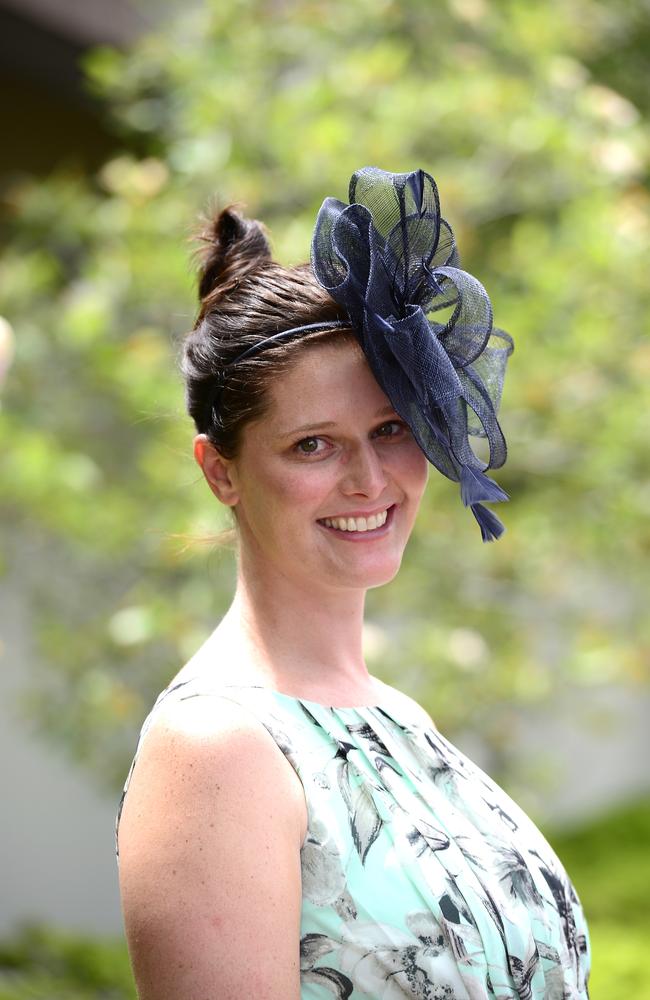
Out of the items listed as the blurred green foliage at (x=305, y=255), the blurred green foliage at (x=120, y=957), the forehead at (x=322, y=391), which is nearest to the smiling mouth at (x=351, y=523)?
the forehead at (x=322, y=391)

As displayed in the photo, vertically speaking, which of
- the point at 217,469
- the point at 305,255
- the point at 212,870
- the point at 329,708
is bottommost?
the point at 212,870

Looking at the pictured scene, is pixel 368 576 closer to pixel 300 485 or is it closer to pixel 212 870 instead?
pixel 300 485

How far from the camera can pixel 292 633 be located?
1.32 metres

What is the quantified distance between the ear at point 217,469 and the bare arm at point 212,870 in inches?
11.9

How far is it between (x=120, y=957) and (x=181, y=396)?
7.54 ft

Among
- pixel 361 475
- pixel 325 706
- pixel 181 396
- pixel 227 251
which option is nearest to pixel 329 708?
pixel 325 706

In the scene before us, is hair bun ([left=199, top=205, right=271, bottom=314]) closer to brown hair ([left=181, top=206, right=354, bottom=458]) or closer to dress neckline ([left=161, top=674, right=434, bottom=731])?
brown hair ([left=181, top=206, right=354, bottom=458])

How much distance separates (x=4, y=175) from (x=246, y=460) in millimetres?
4133

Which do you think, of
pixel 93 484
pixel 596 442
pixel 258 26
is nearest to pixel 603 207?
pixel 596 442

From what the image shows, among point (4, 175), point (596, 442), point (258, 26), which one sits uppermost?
point (4, 175)

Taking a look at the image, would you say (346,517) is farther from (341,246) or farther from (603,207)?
(603,207)

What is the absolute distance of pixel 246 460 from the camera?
1291 millimetres

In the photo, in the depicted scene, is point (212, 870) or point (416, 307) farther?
point (416, 307)

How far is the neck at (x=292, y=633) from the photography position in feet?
4.22
